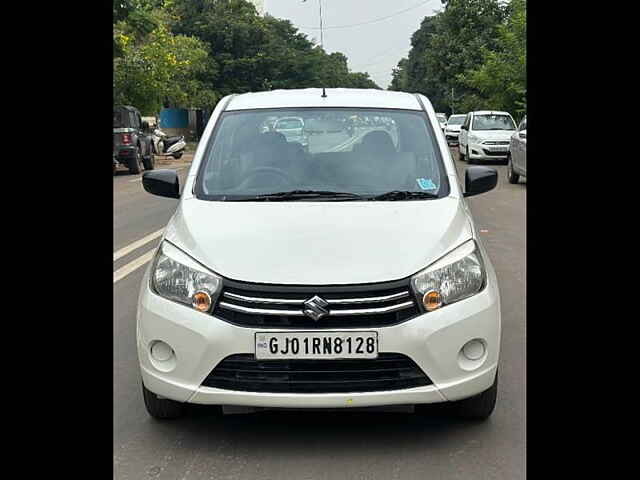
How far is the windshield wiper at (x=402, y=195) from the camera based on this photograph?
4.90 meters

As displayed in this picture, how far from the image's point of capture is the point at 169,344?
13.2ft

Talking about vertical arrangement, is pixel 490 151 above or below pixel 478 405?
above

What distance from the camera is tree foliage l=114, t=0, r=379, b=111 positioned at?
32.1 metres

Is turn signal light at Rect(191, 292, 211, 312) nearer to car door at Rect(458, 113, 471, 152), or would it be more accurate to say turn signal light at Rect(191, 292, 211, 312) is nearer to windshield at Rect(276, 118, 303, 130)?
windshield at Rect(276, 118, 303, 130)

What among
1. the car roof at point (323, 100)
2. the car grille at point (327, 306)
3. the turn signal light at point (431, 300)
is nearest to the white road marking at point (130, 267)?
the car roof at point (323, 100)

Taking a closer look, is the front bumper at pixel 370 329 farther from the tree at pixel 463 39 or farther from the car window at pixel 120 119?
the tree at pixel 463 39

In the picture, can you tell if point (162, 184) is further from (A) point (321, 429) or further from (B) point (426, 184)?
(A) point (321, 429)

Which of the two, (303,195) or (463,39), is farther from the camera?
(463,39)

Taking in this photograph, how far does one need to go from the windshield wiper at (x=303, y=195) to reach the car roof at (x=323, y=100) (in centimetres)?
85

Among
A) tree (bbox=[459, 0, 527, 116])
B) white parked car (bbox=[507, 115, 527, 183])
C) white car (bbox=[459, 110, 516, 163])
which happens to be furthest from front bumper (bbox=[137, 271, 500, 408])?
tree (bbox=[459, 0, 527, 116])

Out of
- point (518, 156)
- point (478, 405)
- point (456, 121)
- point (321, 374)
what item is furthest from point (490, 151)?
point (321, 374)

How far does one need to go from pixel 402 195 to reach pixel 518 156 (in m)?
14.9

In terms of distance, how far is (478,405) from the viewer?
14.2 ft
